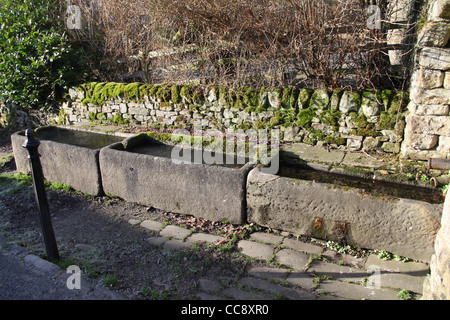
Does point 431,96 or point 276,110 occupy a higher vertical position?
point 431,96

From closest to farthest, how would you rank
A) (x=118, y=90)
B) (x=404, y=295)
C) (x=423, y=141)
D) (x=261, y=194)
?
1. (x=404, y=295)
2. (x=261, y=194)
3. (x=423, y=141)
4. (x=118, y=90)

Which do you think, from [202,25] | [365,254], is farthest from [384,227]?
[202,25]

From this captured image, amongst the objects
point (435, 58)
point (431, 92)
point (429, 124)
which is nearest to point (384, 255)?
point (429, 124)

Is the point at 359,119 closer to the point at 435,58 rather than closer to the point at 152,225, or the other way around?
the point at 435,58

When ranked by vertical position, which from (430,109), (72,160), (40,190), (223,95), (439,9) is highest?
(439,9)

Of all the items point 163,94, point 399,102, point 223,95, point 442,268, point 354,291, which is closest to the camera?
point 442,268

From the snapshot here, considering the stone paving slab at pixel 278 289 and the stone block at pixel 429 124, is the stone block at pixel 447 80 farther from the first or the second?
the stone paving slab at pixel 278 289

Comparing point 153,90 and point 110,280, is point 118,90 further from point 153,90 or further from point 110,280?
point 110,280

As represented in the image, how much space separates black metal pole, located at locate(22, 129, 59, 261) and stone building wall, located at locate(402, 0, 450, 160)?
372 centimetres

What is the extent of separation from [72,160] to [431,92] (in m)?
4.31

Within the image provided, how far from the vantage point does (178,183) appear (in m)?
3.79

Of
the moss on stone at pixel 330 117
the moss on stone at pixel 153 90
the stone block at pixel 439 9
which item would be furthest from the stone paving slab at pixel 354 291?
the moss on stone at pixel 153 90

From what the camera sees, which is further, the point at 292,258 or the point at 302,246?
the point at 302,246
